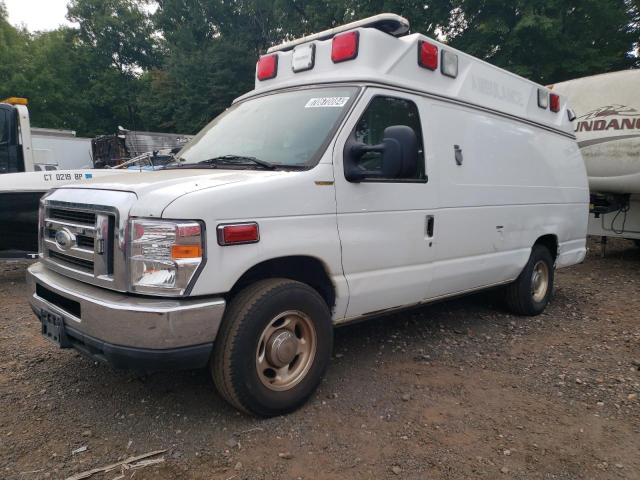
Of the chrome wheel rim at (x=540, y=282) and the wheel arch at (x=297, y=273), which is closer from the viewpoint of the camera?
the wheel arch at (x=297, y=273)

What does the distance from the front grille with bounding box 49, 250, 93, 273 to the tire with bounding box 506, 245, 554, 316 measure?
4.36 m

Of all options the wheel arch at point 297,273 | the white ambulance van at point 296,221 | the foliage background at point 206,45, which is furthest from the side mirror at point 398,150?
the foliage background at point 206,45

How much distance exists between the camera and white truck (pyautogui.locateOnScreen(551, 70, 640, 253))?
759 cm

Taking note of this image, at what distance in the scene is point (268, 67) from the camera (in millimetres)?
4250

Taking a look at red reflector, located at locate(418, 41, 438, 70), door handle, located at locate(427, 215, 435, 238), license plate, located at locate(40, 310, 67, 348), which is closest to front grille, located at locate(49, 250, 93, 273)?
license plate, located at locate(40, 310, 67, 348)

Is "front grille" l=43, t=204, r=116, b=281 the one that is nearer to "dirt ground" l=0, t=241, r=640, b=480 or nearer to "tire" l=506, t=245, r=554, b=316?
"dirt ground" l=0, t=241, r=640, b=480

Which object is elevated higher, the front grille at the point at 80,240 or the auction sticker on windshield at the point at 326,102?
the auction sticker on windshield at the point at 326,102

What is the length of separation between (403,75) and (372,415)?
→ 257 centimetres

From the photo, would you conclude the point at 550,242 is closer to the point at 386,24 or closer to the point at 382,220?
the point at 382,220

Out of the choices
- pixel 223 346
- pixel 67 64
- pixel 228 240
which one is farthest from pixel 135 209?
pixel 67 64

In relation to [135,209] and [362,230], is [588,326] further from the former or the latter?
[135,209]

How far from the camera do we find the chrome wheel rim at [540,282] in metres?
5.58

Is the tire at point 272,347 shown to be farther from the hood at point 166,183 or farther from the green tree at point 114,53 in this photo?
the green tree at point 114,53

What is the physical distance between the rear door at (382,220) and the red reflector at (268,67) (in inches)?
43.6
